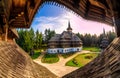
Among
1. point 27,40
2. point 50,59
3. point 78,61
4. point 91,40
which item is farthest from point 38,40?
point 91,40

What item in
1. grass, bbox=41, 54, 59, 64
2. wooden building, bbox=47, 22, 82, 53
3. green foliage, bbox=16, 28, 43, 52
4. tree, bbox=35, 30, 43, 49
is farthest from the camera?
tree, bbox=35, 30, 43, 49

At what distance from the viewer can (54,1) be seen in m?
13.0

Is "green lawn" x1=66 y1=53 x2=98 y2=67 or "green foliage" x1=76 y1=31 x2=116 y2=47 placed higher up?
"green lawn" x1=66 y1=53 x2=98 y2=67

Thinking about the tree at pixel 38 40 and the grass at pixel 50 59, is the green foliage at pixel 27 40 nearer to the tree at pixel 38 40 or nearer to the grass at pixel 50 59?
the tree at pixel 38 40

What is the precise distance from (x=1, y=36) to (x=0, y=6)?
3454mm

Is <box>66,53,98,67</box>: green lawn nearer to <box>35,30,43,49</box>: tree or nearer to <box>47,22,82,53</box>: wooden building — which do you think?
<box>47,22,82,53</box>: wooden building

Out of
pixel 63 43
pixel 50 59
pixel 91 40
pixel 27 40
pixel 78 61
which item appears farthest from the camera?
pixel 91 40

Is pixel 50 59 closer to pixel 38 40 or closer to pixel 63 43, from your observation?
pixel 63 43

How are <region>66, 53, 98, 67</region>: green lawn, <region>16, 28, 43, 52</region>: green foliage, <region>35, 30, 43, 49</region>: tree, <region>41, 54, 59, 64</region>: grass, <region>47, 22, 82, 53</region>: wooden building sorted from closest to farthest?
<region>66, 53, 98, 67</region>: green lawn, <region>41, 54, 59, 64</region>: grass, <region>16, 28, 43, 52</region>: green foliage, <region>47, 22, 82, 53</region>: wooden building, <region>35, 30, 43, 49</region>: tree

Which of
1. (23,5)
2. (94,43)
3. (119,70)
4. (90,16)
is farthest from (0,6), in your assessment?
(94,43)

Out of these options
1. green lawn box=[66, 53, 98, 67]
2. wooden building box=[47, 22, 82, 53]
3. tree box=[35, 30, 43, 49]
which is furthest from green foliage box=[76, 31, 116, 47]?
green lawn box=[66, 53, 98, 67]

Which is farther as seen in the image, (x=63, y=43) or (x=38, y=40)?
(x=38, y=40)

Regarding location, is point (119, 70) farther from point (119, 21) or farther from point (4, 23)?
point (4, 23)

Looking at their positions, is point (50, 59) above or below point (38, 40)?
below
